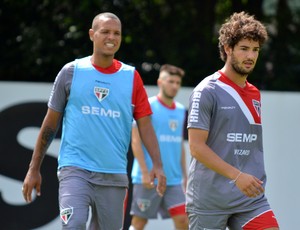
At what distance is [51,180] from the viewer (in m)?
9.43

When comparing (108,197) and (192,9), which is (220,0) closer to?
(192,9)

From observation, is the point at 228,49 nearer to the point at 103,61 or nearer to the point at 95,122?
the point at 103,61

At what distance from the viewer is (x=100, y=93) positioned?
18.8 ft

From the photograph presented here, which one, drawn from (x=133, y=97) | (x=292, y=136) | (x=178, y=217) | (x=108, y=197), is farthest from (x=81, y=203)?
(x=292, y=136)

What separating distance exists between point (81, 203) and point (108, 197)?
0.87ft

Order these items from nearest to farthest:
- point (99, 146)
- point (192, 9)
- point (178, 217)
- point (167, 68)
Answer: point (99, 146)
point (178, 217)
point (167, 68)
point (192, 9)

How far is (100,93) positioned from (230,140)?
3.65 feet

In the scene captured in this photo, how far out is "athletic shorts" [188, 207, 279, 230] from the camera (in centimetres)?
521

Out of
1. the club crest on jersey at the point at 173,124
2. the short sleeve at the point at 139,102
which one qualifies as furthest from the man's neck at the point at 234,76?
the club crest on jersey at the point at 173,124

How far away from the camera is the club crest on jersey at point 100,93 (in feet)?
18.8

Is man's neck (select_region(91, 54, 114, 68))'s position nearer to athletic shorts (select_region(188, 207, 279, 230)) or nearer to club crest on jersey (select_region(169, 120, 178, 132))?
athletic shorts (select_region(188, 207, 279, 230))

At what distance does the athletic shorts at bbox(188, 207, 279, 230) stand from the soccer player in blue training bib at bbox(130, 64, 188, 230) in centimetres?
315

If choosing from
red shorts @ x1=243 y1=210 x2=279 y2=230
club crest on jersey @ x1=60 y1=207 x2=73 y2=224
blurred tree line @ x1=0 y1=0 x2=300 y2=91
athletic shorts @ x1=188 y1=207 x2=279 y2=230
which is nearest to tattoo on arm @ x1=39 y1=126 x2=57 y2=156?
club crest on jersey @ x1=60 y1=207 x2=73 y2=224

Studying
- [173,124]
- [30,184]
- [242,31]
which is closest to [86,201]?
[30,184]
